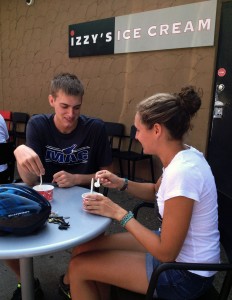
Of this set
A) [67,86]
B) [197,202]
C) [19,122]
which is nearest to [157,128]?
[197,202]

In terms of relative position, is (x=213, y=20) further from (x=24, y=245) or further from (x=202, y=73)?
(x=24, y=245)

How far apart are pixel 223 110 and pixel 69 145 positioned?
2193 millimetres

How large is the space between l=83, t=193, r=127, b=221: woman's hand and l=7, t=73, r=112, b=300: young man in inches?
16.5

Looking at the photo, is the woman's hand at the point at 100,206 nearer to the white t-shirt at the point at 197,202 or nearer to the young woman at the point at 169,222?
the young woman at the point at 169,222

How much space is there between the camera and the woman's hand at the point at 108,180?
1.64m

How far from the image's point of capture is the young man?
6.00ft

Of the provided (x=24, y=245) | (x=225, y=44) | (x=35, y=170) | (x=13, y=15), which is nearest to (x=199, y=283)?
(x=24, y=245)

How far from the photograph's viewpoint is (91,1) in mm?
4469

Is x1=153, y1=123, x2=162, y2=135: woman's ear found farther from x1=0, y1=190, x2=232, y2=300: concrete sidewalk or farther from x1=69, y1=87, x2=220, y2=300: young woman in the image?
x1=0, y1=190, x2=232, y2=300: concrete sidewalk

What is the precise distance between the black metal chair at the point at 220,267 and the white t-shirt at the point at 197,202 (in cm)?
8

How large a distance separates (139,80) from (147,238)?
3332mm

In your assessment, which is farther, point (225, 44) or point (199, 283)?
point (225, 44)

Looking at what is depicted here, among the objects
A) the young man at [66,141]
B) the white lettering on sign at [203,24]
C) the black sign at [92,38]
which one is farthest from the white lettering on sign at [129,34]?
the young man at [66,141]

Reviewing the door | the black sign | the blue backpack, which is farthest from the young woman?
the black sign
